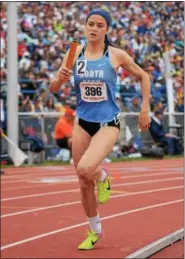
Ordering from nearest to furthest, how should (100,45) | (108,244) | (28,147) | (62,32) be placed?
(100,45), (108,244), (28,147), (62,32)

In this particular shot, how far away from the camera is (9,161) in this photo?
16562mm

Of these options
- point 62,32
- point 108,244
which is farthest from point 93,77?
point 62,32

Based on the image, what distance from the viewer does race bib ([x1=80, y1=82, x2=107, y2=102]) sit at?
346 centimetres

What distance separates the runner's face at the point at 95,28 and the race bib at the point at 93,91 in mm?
264

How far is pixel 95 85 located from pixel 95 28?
33cm

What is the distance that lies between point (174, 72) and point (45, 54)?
7.05 m

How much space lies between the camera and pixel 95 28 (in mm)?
3264

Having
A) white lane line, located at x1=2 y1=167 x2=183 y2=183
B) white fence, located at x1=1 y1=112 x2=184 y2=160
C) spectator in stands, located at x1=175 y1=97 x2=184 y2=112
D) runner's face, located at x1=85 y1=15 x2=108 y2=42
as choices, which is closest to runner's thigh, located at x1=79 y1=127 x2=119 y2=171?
runner's face, located at x1=85 y1=15 x2=108 y2=42

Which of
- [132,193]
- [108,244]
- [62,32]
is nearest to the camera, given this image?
[108,244]

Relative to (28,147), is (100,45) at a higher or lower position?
higher

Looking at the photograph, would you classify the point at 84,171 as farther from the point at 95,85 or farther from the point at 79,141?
the point at 95,85

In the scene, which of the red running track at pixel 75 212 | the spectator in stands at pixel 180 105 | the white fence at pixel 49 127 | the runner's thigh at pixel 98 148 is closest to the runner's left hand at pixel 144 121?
the runner's thigh at pixel 98 148

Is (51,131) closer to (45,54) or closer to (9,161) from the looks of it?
(9,161)


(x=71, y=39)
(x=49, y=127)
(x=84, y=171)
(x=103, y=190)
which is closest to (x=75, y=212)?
(x=49, y=127)
